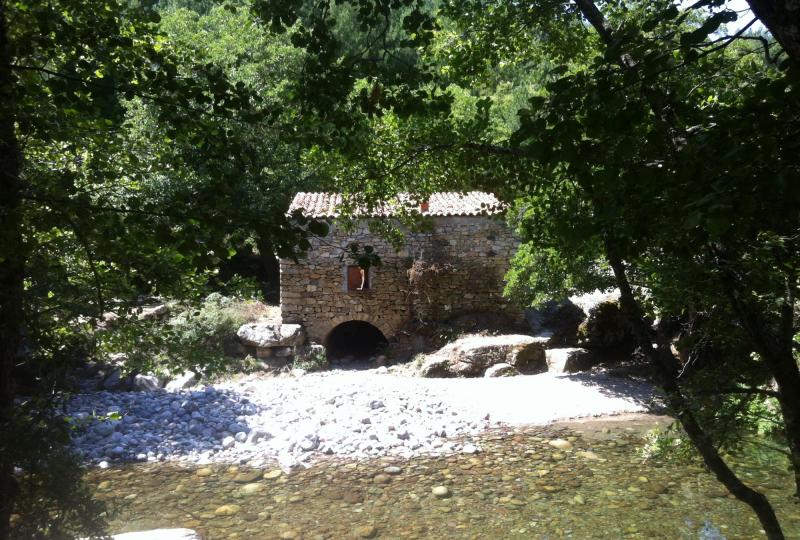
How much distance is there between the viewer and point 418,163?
479 cm

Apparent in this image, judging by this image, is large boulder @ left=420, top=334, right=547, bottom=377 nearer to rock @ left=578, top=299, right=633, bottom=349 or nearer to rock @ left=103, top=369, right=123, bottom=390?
rock @ left=578, top=299, right=633, bottom=349

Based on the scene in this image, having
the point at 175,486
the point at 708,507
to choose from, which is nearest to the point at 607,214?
the point at 708,507

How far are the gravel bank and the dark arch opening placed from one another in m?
3.14

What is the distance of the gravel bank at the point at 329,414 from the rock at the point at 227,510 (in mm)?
1346

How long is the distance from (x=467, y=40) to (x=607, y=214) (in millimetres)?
3638

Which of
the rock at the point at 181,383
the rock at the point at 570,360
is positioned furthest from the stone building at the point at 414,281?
the rock at the point at 181,383

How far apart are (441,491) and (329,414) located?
333cm

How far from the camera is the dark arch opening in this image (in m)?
16.3

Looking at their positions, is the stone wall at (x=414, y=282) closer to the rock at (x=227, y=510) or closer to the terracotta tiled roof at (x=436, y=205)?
the terracotta tiled roof at (x=436, y=205)

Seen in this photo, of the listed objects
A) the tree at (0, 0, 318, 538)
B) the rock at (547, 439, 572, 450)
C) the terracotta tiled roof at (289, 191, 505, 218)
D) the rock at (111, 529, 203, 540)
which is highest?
the terracotta tiled roof at (289, 191, 505, 218)

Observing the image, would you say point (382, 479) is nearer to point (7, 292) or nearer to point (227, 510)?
point (227, 510)

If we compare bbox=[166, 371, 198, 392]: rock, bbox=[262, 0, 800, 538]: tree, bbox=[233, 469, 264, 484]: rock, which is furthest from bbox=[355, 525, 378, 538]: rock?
bbox=[166, 371, 198, 392]: rock

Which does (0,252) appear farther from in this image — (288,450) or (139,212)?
(288,450)

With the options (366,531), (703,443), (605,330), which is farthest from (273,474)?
(605,330)
